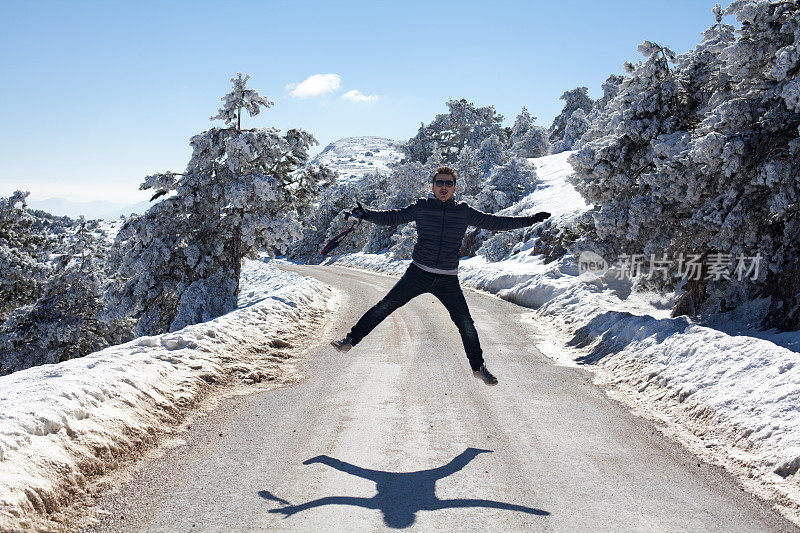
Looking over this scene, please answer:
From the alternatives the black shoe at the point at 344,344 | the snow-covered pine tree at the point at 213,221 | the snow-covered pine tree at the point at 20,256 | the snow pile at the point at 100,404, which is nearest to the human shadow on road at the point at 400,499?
the snow pile at the point at 100,404

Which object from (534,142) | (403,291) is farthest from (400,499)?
(534,142)

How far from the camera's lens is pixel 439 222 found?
6.03 meters

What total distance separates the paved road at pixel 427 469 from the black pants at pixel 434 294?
791mm

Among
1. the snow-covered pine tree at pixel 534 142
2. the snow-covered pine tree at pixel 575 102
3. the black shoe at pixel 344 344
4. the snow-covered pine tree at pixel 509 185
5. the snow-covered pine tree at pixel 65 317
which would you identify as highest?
the snow-covered pine tree at pixel 575 102

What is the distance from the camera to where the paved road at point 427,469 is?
3.62 metres

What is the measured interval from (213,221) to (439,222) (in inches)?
509

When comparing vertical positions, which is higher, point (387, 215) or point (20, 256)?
point (387, 215)

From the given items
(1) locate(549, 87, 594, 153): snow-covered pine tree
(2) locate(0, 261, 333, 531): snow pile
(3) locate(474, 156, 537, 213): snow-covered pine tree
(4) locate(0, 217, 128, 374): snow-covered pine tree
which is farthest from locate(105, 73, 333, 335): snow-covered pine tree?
(1) locate(549, 87, 594, 153): snow-covered pine tree

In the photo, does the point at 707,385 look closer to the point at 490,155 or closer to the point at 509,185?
the point at 509,185

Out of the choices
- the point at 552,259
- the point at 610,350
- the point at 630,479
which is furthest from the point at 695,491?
the point at 552,259

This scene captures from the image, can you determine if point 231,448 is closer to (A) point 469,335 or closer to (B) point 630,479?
(A) point 469,335

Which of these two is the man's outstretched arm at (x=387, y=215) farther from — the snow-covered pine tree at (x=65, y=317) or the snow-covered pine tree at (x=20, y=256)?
the snow-covered pine tree at (x=20, y=256)

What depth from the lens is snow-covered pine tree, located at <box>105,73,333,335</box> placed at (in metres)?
16.1

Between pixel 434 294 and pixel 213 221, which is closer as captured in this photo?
pixel 434 294
